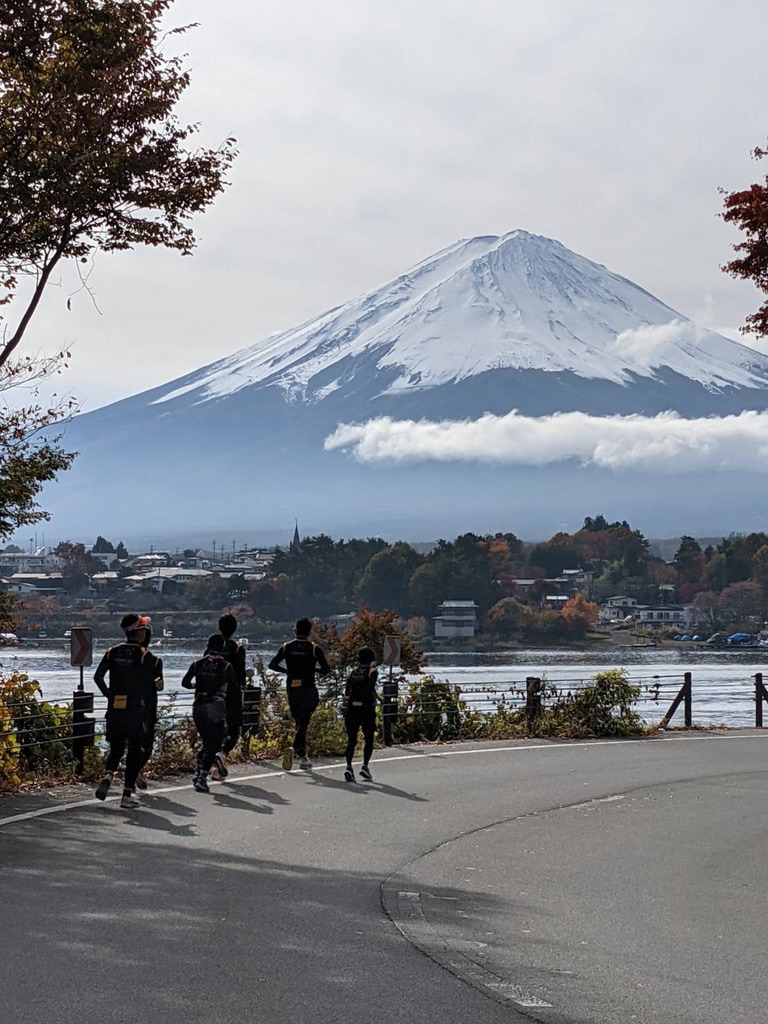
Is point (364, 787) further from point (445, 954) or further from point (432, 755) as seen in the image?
point (445, 954)

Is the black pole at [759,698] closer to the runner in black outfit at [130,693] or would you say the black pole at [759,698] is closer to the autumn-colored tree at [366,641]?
the autumn-colored tree at [366,641]

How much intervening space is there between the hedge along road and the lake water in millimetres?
24247

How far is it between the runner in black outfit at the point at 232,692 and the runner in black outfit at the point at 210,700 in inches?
9.5

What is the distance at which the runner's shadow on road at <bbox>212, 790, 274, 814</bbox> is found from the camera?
11844 mm

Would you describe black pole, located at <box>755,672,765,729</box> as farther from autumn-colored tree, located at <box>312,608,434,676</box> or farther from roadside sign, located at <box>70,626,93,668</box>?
roadside sign, located at <box>70,626,93,668</box>

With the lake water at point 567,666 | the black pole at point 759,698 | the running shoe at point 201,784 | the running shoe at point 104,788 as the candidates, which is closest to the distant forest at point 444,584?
the lake water at point 567,666

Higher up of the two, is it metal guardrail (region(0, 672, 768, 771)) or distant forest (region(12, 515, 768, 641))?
distant forest (region(12, 515, 768, 641))

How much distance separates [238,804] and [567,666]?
166 feet

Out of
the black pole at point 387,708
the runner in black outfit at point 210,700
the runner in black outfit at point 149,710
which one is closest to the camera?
the runner in black outfit at point 149,710

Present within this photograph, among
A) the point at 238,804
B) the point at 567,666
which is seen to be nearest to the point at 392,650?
the point at 238,804

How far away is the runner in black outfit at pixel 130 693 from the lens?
11.9 m

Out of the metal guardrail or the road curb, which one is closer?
the road curb

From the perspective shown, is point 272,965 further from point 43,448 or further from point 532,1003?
point 43,448

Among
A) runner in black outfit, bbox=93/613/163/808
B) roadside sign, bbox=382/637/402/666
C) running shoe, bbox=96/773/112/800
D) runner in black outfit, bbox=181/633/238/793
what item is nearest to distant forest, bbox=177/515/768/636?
roadside sign, bbox=382/637/402/666
